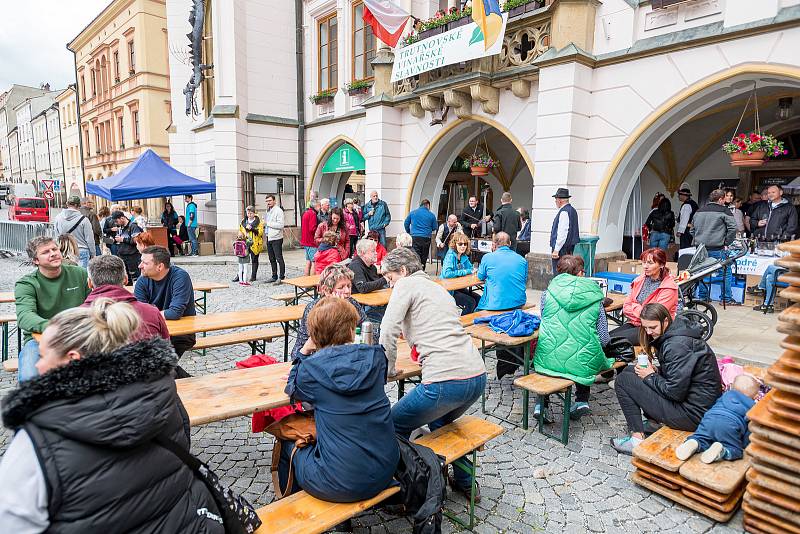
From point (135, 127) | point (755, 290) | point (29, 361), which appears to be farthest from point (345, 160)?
point (135, 127)

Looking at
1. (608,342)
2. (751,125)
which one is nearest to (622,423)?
(608,342)

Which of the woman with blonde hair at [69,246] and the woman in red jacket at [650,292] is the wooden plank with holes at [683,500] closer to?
the woman in red jacket at [650,292]

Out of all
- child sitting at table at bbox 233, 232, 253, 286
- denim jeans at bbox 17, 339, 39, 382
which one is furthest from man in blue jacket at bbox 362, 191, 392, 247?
denim jeans at bbox 17, 339, 39, 382

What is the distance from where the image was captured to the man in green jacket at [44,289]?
3727 millimetres

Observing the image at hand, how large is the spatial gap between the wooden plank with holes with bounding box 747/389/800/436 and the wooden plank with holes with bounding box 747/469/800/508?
267 mm

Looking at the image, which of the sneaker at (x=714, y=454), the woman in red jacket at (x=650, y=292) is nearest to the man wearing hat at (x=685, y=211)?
the woman in red jacket at (x=650, y=292)

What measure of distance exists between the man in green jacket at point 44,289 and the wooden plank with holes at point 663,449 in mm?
4334

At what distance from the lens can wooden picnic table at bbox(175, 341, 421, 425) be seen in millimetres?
2547

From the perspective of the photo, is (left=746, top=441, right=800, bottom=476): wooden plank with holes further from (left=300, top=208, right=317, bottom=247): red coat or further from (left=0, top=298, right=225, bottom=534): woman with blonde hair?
(left=300, top=208, right=317, bottom=247): red coat

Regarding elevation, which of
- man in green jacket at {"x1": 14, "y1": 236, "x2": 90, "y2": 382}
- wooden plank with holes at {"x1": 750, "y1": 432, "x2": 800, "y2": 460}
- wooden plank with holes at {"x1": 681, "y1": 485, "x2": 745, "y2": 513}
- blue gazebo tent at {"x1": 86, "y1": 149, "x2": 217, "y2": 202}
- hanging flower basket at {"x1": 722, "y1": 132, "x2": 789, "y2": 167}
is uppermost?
hanging flower basket at {"x1": 722, "y1": 132, "x2": 789, "y2": 167}

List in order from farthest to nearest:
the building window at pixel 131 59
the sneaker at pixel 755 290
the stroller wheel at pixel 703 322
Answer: the building window at pixel 131 59
the sneaker at pixel 755 290
the stroller wheel at pixel 703 322

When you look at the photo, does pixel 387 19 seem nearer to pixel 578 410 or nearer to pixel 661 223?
pixel 661 223

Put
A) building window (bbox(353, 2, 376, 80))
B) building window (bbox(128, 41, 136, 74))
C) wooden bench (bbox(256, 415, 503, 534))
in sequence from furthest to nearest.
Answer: building window (bbox(128, 41, 136, 74)) < building window (bbox(353, 2, 376, 80)) < wooden bench (bbox(256, 415, 503, 534))

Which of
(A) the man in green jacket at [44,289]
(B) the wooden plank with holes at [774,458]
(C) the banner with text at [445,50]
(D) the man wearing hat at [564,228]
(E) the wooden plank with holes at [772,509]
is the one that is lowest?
(E) the wooden plank with holes at [772,509]
